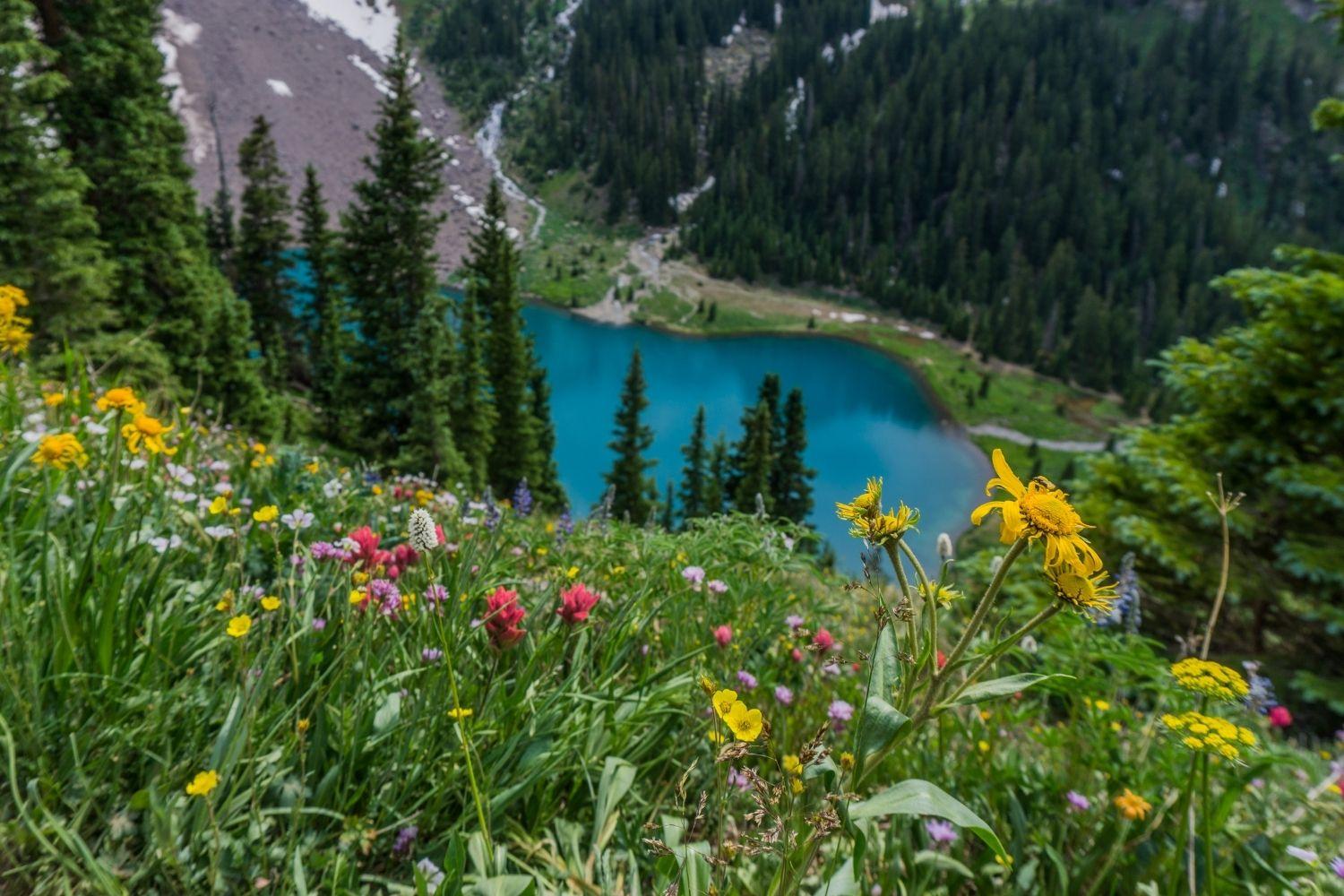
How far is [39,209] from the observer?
12797 mm

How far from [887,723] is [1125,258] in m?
135

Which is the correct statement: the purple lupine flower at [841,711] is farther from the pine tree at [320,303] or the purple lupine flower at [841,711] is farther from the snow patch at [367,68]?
the snow patch at [367,68]

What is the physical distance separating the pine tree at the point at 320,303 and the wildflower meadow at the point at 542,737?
29.4 metres

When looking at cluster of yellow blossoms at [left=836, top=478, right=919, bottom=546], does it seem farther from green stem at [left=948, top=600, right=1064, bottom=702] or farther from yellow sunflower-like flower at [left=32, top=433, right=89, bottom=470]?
yellow sunflower-like flower at [left=32, top=433, right=89, bottom=470]

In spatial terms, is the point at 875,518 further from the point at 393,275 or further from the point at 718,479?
the point at 718,479

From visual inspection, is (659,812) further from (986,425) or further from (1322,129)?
(986,425)

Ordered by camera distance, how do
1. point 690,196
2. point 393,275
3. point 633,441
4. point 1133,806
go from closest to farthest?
point 1133,806
point 393,275
point 633,441
point 690,196

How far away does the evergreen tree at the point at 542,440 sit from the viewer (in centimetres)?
2820

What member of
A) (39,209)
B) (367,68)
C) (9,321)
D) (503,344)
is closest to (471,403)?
(503,344)

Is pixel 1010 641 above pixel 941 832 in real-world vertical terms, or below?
above

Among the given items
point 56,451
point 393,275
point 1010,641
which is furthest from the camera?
point 393,275

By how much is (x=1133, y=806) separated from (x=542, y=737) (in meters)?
1.56

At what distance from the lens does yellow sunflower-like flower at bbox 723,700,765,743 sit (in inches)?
38.2

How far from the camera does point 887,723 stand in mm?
914
